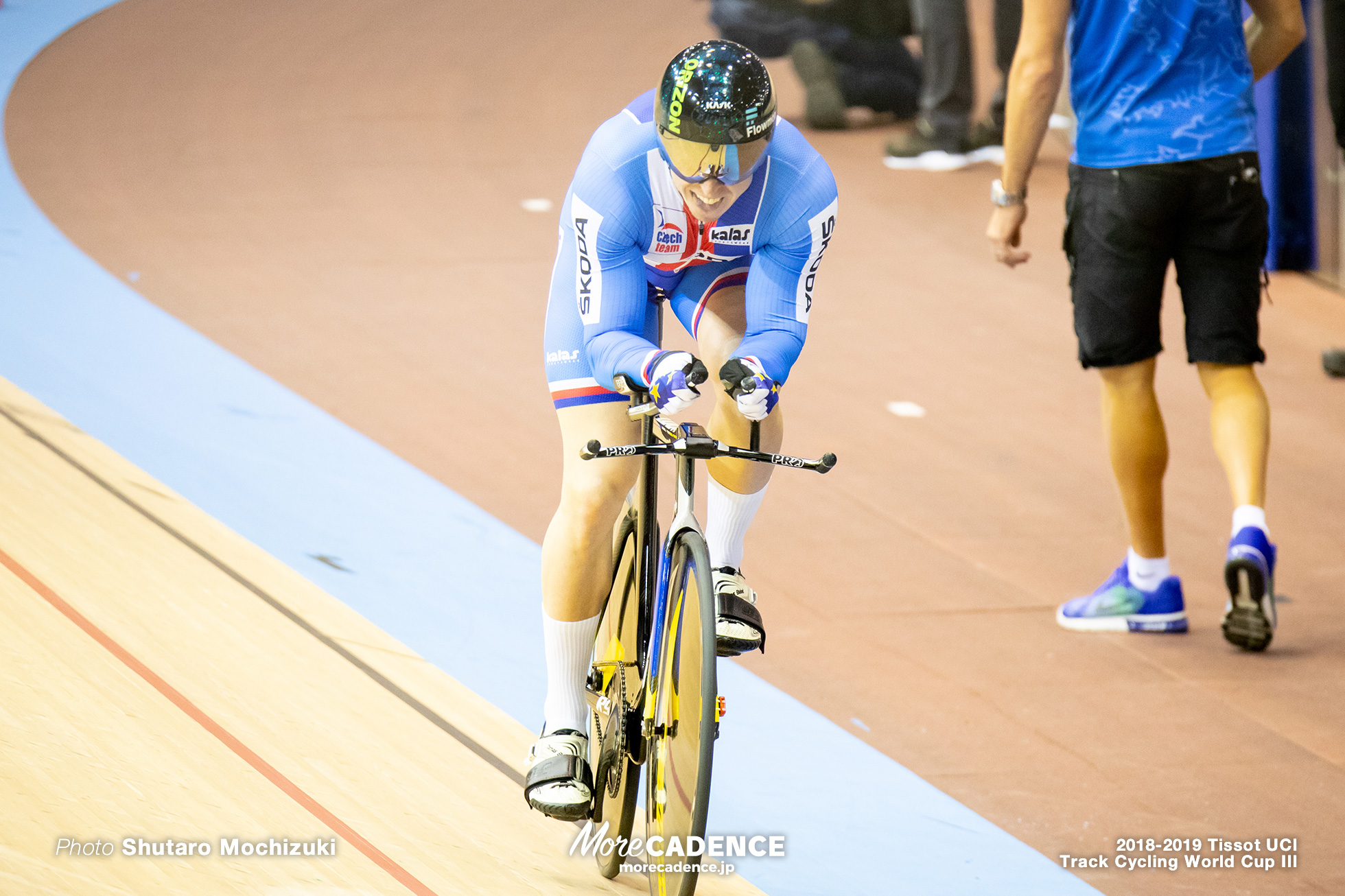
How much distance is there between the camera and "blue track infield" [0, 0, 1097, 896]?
306 centimetres

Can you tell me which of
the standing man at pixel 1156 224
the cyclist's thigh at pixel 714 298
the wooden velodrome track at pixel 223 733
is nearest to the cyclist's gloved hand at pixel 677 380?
the cyclist's thigh at pixel 714 298

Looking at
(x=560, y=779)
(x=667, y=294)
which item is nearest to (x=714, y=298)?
(x=667, y=294)

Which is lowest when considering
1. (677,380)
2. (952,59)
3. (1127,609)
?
(1127,609)

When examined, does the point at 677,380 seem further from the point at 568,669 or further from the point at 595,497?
the point at 568,669

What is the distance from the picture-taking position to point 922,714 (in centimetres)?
362

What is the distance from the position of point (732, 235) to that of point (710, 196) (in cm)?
20

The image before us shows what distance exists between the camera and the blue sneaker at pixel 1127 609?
401 cm

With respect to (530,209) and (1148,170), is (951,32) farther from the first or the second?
(1148,170)

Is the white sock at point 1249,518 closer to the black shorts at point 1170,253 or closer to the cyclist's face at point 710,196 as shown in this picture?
the black shorts at point 1170,253

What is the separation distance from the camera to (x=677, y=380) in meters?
2.32

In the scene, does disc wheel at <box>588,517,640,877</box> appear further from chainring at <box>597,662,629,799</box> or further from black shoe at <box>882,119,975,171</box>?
black shoe at <box>882,119,975,171</box>

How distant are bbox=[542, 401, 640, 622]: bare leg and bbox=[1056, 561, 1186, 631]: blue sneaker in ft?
5.73

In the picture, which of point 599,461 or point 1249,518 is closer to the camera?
point 599,461

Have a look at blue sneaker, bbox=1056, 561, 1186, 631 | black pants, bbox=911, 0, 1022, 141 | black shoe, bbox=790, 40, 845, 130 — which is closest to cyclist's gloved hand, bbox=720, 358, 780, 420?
blue sneaker, bbox=1056, 561, 1186, 631
